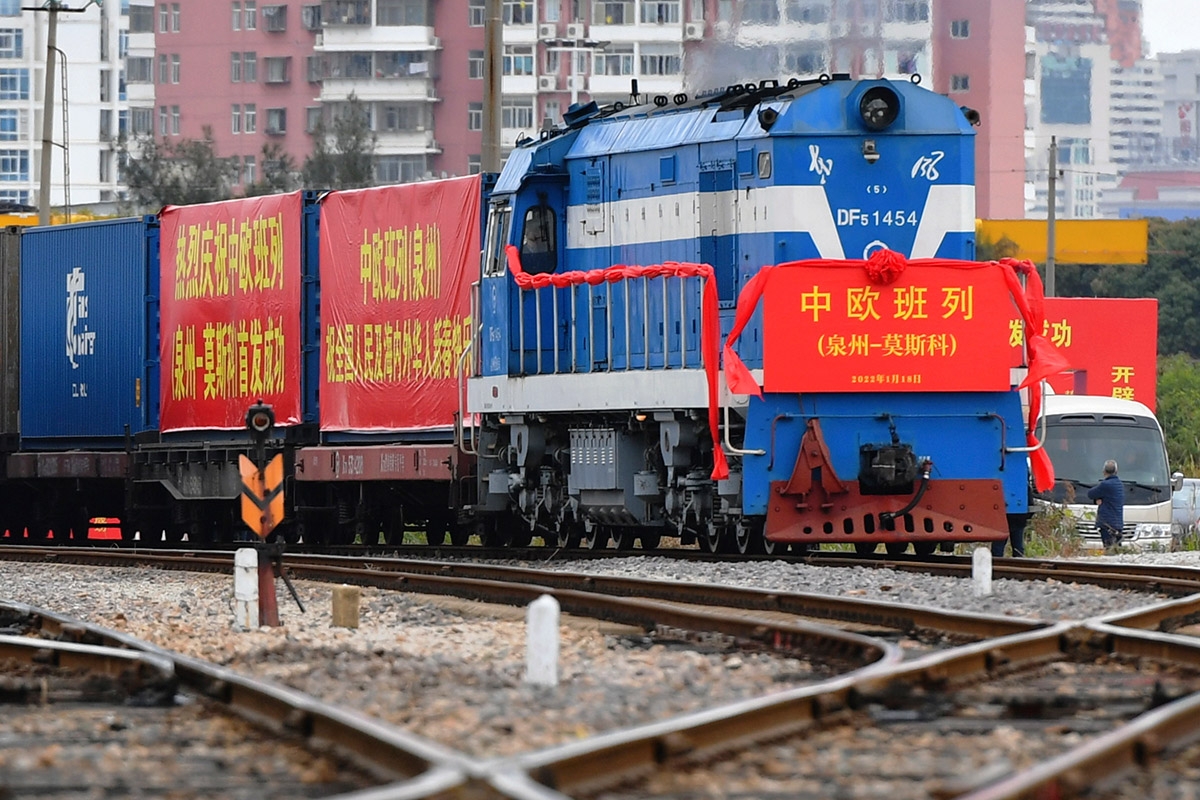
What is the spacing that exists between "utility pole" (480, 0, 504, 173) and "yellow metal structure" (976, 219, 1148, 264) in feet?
127

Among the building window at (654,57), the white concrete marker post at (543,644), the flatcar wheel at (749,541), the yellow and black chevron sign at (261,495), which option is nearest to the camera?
the white concrete marker post at (543,644)

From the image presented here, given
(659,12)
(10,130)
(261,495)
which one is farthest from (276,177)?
(261,495)

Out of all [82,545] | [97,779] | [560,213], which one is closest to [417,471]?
[560,213]

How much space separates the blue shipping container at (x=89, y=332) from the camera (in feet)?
71.4

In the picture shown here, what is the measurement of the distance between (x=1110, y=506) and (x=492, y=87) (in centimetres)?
797

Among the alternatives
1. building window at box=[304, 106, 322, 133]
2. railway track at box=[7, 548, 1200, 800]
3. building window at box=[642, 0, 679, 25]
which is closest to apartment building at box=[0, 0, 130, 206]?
building window at box=[304, 106, 322, 133]

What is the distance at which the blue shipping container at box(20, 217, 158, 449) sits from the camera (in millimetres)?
21750

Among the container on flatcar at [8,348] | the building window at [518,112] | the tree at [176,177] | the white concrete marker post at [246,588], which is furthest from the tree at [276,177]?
the white concrete marker post at [246,588]

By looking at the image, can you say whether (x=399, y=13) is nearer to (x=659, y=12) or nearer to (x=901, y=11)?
(x=659, y=12)

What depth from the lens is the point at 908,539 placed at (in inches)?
536

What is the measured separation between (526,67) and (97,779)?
7915 centimetres

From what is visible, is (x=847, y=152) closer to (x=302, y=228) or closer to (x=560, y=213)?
(x=560, y=213)

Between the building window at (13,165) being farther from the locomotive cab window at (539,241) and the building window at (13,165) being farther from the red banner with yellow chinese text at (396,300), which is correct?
the locomotive cab window at (539,241)

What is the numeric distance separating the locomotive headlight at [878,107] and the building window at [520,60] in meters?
69.8
